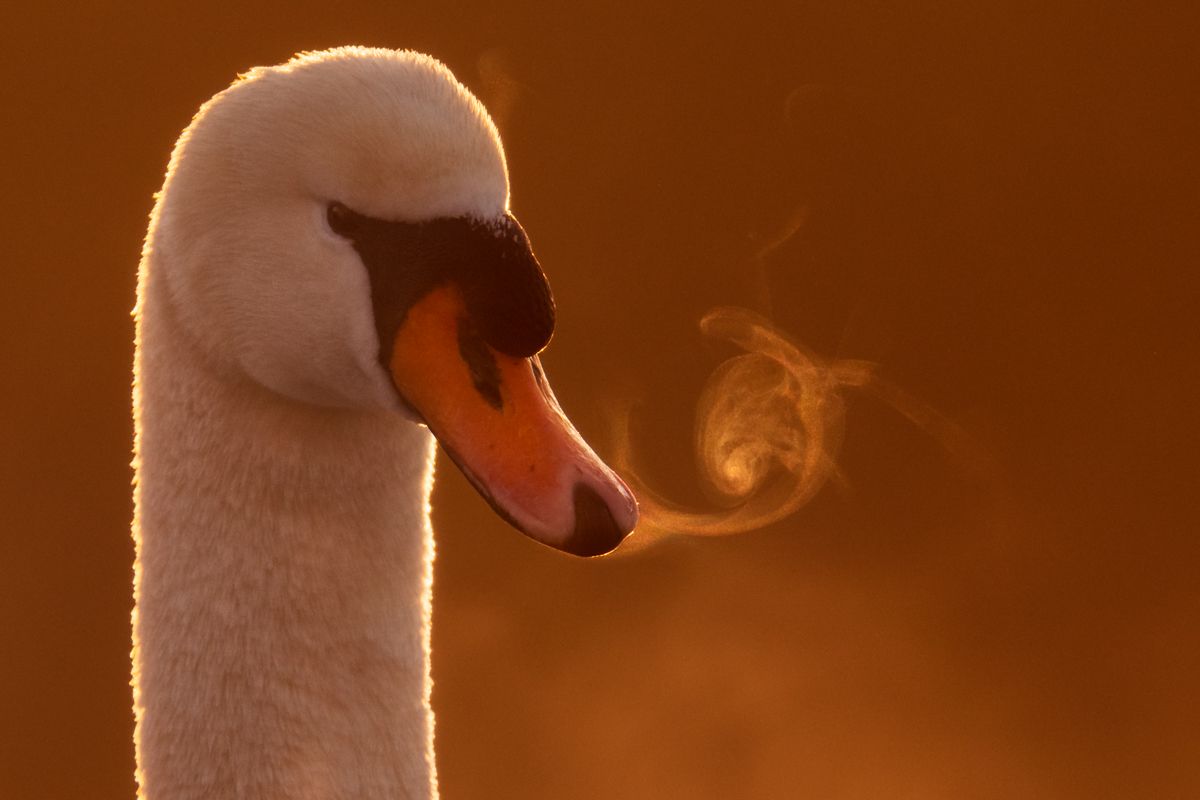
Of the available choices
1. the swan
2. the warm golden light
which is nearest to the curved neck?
the swan

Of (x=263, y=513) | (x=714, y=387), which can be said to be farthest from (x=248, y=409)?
(x=714, y=387)

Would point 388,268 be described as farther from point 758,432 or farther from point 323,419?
point 758,432

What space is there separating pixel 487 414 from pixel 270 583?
244 mm

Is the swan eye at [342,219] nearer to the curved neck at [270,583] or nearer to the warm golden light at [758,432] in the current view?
the curved neck at [270,583]

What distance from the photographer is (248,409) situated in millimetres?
1181

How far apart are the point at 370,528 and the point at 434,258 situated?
25 centimetres

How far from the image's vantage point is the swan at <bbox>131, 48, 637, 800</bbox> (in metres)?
1.06

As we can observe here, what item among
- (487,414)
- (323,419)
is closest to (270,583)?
(323,419)

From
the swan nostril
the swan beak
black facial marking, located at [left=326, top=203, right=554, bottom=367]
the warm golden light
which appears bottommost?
the swan nostril

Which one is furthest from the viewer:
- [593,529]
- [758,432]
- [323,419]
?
[758,432]

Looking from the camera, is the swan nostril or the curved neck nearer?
the swan nostril

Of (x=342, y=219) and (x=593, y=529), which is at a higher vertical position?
(x=342, y=219)

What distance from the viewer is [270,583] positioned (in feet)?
3.95

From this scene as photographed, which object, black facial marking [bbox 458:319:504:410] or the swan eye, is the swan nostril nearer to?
black facial marking [bbox 458:319:504:410]
